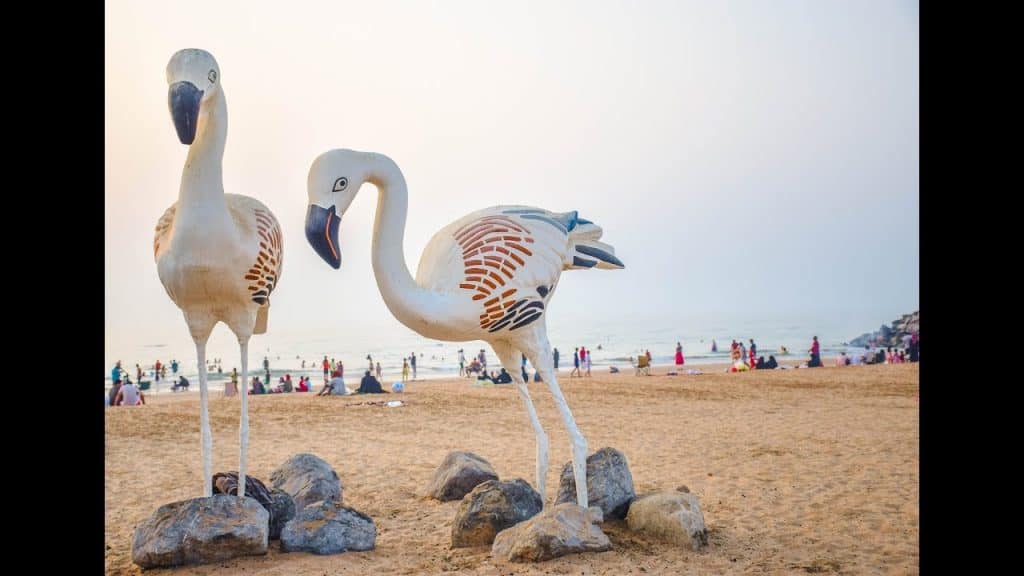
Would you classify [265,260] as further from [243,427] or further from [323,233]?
[243,427]

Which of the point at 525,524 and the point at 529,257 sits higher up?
the point at 529,257

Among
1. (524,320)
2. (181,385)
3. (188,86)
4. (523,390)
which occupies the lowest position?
(181,385)

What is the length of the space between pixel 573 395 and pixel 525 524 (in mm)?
11363

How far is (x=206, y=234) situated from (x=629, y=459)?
224 inches

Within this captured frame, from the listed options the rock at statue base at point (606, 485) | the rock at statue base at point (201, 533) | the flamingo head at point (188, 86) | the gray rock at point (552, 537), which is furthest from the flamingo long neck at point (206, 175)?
the rock at statue base at point (606, 485)

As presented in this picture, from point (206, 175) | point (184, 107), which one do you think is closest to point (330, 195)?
point (206, 175)

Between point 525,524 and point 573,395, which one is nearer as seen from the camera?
point 525,524

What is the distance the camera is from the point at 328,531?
5516 mm

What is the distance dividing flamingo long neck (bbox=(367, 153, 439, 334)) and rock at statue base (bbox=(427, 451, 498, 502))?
2.37m

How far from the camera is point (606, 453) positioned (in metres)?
6.25

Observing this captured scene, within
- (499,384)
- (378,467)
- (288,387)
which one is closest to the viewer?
(378,467)

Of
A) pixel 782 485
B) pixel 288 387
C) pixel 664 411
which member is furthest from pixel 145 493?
pixel 288 387

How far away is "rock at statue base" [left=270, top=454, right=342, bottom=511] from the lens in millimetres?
6859

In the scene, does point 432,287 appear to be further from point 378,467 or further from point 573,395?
point 573,395
